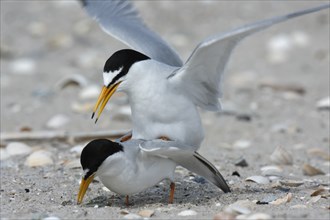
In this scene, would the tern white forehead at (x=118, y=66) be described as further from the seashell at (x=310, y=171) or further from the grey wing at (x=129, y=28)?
the seashell at (x=310, y=171)

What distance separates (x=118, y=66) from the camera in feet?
13.7

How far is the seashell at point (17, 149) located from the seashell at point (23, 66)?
2.43m

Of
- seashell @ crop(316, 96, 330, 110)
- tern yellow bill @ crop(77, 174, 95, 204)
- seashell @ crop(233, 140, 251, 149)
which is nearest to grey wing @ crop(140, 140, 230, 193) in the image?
tern yellow bill @ crop(77, 174, 95, 204)

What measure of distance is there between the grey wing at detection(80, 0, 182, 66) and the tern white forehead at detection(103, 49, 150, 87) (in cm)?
52

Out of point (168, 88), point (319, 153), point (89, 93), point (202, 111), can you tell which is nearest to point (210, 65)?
point (168, 88)

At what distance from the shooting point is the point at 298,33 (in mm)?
8625

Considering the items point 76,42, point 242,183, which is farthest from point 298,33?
point 242,183

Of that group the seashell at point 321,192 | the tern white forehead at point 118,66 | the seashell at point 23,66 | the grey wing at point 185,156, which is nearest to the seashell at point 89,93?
the seashell at point 23,66

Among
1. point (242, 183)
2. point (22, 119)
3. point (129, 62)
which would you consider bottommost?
point (22, 119)

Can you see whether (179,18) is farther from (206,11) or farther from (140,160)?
(140,160)

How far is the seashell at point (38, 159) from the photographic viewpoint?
501 centimetres

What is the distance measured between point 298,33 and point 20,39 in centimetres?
302

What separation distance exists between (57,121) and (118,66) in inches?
→ 85.1

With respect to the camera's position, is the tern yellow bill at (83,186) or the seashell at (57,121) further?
the seashell at (57,121)
